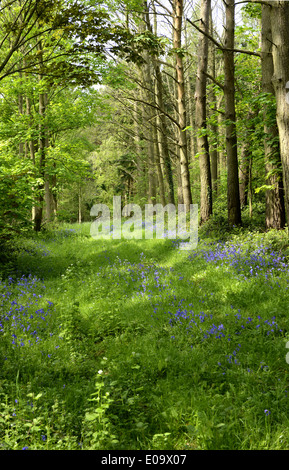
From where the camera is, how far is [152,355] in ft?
14.5

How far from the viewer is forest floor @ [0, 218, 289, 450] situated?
305cm

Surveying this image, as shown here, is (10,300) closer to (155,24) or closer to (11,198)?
(11,198)

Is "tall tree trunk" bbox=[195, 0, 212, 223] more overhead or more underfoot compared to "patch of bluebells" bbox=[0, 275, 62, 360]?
more overhead

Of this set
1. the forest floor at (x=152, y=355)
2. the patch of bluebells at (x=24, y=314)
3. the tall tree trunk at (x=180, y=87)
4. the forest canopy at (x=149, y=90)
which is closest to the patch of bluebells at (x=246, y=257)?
the forest floor at (x=152, y=355)

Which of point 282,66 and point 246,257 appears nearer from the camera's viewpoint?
point 282,66

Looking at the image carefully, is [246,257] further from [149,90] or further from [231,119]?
[149,90]

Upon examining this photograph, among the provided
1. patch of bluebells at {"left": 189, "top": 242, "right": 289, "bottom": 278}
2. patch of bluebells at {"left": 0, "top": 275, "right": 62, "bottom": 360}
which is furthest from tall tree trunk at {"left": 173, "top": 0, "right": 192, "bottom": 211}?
patch of bluebells at {"left": 0, "top": 275, "right": 62, "bottom": 360}

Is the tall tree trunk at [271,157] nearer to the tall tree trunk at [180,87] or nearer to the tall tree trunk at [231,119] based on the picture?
the tall tree trunk at [231,119]

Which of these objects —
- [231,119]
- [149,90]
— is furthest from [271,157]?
[149,90]

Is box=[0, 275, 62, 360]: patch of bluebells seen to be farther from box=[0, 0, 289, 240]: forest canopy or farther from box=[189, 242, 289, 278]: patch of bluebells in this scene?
box=[189, 242, 289, 278]: patch of bluebells

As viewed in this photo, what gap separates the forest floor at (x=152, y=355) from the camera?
305cm
